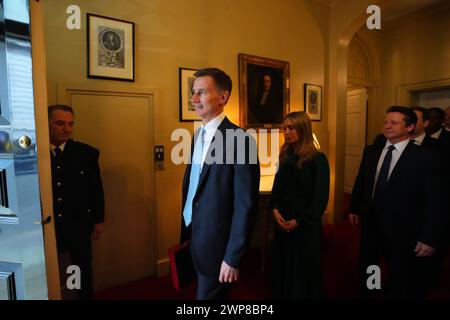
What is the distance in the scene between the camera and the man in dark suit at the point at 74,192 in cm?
167

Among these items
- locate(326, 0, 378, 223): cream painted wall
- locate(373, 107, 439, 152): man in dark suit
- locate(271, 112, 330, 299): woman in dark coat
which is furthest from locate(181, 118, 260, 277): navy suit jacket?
locate(326, 0, 378, 223): cream painted wall

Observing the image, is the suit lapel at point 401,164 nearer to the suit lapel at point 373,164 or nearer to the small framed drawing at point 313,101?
the suit lapel at point 373,164

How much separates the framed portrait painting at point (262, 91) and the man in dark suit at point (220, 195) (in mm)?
1789

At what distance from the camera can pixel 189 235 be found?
1515 millimetres

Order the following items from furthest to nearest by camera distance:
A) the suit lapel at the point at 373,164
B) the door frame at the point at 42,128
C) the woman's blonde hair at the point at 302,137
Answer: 1. the suit lapel at the point at 373,164
2. the woman's blonde hair at the point at 302,137
3. the door frame at the point at 42,128

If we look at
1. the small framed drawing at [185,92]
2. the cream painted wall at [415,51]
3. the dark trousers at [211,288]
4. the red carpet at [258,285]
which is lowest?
the red carpet at [258,285]

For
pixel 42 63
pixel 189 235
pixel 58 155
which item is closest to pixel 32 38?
pixel 42 63

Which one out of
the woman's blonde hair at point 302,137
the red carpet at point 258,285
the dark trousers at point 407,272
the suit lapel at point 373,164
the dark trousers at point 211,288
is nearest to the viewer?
the dark trousers at point 211,288

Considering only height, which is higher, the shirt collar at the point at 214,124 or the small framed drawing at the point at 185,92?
the small framed drawing at the point at 185,92

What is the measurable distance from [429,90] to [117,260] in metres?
5.56

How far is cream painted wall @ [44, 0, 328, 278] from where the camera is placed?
204cm

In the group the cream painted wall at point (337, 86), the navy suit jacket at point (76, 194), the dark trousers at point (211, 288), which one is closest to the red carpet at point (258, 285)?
the navy suit jacket at point (76, 194)

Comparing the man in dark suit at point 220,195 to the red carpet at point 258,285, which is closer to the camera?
the man in dark suit at point 220,195

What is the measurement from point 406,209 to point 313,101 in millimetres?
2365
